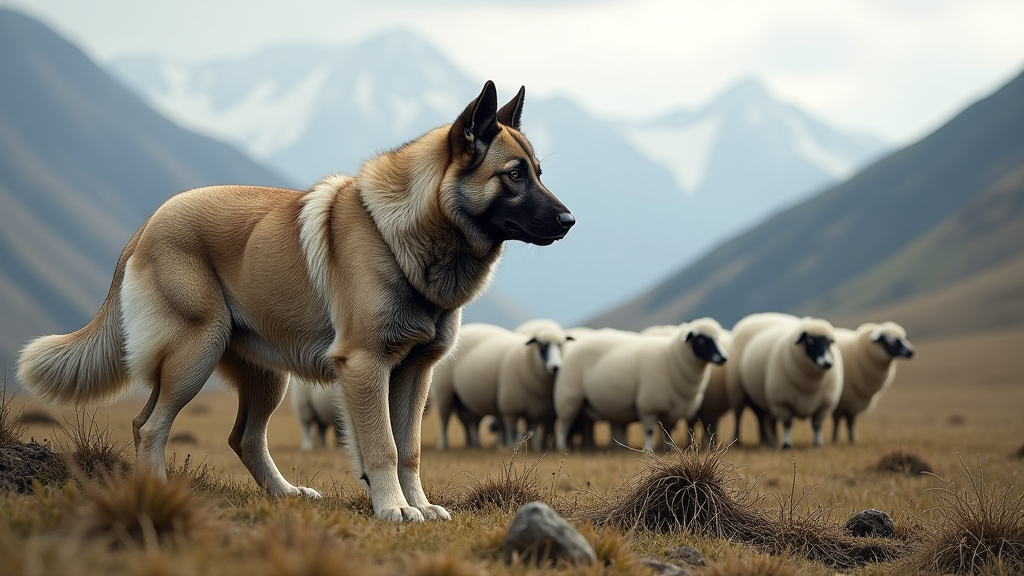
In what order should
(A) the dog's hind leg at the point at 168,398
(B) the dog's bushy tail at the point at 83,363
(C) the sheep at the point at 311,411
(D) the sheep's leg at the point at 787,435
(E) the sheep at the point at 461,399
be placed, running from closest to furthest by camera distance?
(A) the dog's hind leg at the point at 168,398 → (B) the dog's bushy tail at the point at 83,363 → (D) the sheep's leg at the point at 787,435 → (E) the sheep at the point at 461,399 → (C) the sheep at the point at 311,411

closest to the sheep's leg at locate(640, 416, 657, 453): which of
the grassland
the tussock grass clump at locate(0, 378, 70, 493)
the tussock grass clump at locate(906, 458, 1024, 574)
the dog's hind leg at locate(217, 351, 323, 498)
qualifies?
the grassland

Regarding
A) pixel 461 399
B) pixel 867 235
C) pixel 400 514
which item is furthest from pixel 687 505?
pixel 867 235

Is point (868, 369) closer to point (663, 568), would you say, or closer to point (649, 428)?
point (649, 428)

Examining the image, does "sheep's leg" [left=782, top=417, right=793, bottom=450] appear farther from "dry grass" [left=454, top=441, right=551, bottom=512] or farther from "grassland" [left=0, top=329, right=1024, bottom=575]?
"dry grass" [left=454, top=441, right=551, bottom=512]

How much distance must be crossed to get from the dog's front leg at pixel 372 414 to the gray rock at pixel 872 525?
3.46 metres

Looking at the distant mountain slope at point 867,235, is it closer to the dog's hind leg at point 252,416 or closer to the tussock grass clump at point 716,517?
the tussock grass clump at point 716,517

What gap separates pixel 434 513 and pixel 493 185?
2.15 metres

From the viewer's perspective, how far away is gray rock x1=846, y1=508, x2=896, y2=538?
7.37 metres

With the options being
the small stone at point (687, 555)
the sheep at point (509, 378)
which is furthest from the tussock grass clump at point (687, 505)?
the sheep at point (509, 378)

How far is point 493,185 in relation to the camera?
20.7ft

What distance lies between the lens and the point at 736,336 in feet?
63.9

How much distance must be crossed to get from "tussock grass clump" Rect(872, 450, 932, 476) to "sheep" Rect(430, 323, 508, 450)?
25.4ft

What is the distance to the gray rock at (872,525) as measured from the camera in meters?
7.37

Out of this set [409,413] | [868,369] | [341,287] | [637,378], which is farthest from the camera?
[868,369]
